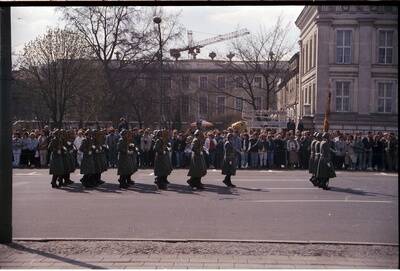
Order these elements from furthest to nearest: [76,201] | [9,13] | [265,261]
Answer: [76,201] → [9,13] → [265,261]

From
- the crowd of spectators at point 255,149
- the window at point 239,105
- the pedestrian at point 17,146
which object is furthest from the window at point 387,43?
the window at point 239,105

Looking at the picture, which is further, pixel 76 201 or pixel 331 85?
pixel 331 85

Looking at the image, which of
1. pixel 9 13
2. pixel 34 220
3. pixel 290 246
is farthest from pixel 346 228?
pixel 9 13

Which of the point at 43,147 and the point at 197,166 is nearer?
the point at 197,166

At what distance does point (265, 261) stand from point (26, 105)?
886 centimetres

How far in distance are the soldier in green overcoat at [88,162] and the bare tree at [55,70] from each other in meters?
0.96

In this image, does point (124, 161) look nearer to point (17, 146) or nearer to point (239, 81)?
point (17, 146)

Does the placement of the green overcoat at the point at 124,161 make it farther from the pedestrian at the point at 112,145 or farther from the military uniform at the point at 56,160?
the pedestrian at the point at 112,145

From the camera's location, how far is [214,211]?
10625 mm

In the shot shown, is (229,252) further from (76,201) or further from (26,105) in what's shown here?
(26,105)

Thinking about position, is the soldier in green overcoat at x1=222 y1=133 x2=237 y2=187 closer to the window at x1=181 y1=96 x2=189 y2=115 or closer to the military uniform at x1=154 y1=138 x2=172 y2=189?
the military uniform at x1=154 y1=138 x2=172 y2=189

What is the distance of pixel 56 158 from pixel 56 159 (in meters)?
0.03

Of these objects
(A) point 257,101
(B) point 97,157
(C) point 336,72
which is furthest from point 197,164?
(A) point 257,101

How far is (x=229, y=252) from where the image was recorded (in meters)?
7.07
